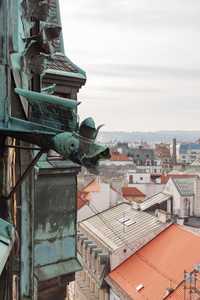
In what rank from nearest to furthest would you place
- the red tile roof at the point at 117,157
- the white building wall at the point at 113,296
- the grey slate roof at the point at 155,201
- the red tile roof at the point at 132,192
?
1. the white building wall at the point at 113,296
2. the grey slate roof at the point at 155,201
3. the red tile roof at the point at 132,192
4. the red tile roof at the point at 117,157

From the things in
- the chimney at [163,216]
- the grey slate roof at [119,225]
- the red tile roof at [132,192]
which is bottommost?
the red tile roof at [132,192]

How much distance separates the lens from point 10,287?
4.04m

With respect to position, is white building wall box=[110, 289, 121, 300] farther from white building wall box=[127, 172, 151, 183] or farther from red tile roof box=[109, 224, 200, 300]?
white building wall box=[127, 172, 151, 183]

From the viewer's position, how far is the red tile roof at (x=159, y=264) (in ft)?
94.6

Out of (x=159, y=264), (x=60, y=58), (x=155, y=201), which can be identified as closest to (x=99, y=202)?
(x=155, y=201)

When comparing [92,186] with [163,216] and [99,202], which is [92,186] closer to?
[99,202]

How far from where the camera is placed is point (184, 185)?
4859 cm

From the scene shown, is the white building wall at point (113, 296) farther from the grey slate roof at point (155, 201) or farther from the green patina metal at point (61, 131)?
the green patina metal at point (61, 131)

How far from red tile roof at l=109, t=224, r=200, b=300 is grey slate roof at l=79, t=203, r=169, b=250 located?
5.86ft

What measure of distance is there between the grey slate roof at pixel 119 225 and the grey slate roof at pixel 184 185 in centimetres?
603

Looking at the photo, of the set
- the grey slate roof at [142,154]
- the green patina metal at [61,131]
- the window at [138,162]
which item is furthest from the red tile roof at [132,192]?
the grey slate roof at [142,154]

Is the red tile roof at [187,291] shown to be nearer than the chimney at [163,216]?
Yes

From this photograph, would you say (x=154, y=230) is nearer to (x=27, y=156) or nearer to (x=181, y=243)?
(x=181, y=243)

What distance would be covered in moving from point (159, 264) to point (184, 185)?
18550 millimetres
